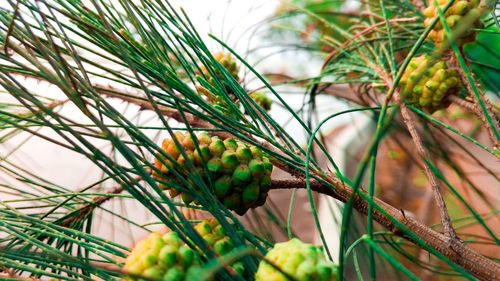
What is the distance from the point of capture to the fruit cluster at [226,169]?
18 cm

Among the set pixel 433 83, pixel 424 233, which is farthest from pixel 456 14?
pixel 424 233

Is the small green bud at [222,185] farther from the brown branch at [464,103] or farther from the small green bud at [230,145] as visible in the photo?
the brown branch at [464,103]

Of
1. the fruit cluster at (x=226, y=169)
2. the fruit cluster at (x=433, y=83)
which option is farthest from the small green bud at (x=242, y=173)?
the fruit cluster at (x=433, y=83)

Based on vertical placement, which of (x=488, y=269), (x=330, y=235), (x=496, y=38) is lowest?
(x=330, y=235)

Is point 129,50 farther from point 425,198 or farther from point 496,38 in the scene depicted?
point 425,198

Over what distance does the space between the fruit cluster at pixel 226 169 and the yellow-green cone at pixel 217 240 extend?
0.05 ft

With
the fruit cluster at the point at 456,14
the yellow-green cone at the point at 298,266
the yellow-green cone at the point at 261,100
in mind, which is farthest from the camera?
the yellow-green cone at the point at 261,100

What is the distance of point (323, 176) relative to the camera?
0.21 metres

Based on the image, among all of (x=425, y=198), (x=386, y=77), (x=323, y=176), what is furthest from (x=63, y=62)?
(x=425, y=198)

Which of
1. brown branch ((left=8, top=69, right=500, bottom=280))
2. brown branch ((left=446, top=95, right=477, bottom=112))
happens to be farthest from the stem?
brown branch ((left=446, top=95, right=477, bottom=112))

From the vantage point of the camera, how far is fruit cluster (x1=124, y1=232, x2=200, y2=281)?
5.8 inches

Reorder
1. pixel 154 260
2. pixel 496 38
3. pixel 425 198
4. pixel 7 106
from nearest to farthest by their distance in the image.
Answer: pixel 154 260 → pixel 7 106 → pixel 496 38 → pixel 425 198

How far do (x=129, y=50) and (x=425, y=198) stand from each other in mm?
1160

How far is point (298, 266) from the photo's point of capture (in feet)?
0.48
